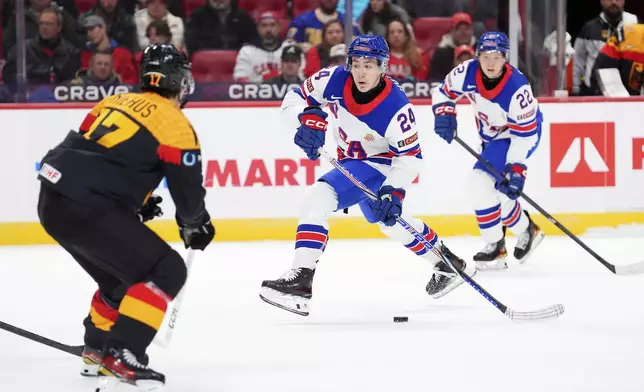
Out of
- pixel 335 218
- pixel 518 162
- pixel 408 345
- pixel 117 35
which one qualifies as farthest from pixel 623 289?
pixel 117 35

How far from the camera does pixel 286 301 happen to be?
4.22 meters

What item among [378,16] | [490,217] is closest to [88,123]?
[490,217]

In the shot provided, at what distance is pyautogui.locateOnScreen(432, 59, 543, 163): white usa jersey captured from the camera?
A: 5.52 metres

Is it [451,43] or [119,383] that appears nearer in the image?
[119,383]

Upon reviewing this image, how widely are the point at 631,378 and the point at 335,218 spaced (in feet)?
12.4

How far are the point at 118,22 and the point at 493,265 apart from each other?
9.30ft

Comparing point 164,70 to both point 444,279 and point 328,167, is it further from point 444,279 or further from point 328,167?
point 328,167

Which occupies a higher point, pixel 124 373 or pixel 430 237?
pixel 124 373

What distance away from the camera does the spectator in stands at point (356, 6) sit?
695cm

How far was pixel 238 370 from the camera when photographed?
344 cm

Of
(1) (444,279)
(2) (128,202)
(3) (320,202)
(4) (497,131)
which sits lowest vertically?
(1) (444,279)

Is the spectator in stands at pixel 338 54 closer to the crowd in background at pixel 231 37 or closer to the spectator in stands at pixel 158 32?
the crowd in background at pixel 231 37

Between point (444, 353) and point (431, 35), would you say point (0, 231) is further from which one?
point (444, 353)

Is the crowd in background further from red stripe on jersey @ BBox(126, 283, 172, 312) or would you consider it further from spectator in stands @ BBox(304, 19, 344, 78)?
red stripe on jersey @ BBox(126, 283, 172, 312)
